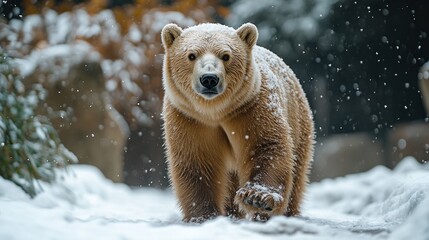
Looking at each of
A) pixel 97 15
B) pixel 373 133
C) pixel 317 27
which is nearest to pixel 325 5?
pixel 317 27

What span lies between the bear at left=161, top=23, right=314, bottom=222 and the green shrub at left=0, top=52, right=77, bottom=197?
3.50ft

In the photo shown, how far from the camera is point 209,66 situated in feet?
13.7

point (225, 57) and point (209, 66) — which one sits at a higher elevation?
point (225, 57)

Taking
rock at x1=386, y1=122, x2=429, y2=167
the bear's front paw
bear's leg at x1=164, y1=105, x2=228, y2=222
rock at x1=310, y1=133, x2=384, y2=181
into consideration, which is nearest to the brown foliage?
rock at x1=310, y1=133, x2=384, y2=181

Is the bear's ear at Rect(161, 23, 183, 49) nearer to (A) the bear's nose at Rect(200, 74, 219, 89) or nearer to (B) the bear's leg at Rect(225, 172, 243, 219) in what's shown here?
(A) the bear's nose at Rect(200, 74, 219, 89)

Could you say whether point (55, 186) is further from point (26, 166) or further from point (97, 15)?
point (97, 15)

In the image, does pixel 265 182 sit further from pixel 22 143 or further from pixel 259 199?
pixel 22 143

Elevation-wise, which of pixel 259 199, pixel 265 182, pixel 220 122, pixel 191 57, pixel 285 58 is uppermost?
pixel 285 58

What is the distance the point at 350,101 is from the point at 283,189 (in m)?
8.58

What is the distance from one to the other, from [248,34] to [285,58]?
7.63 metres

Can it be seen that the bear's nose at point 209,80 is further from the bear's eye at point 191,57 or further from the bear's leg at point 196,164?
the bear's leg at point 196,164

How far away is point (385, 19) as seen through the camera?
11664mm

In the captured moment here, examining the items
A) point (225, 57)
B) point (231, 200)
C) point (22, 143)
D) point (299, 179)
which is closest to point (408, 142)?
point (299, 179)

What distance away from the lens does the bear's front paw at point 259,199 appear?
3973mm
